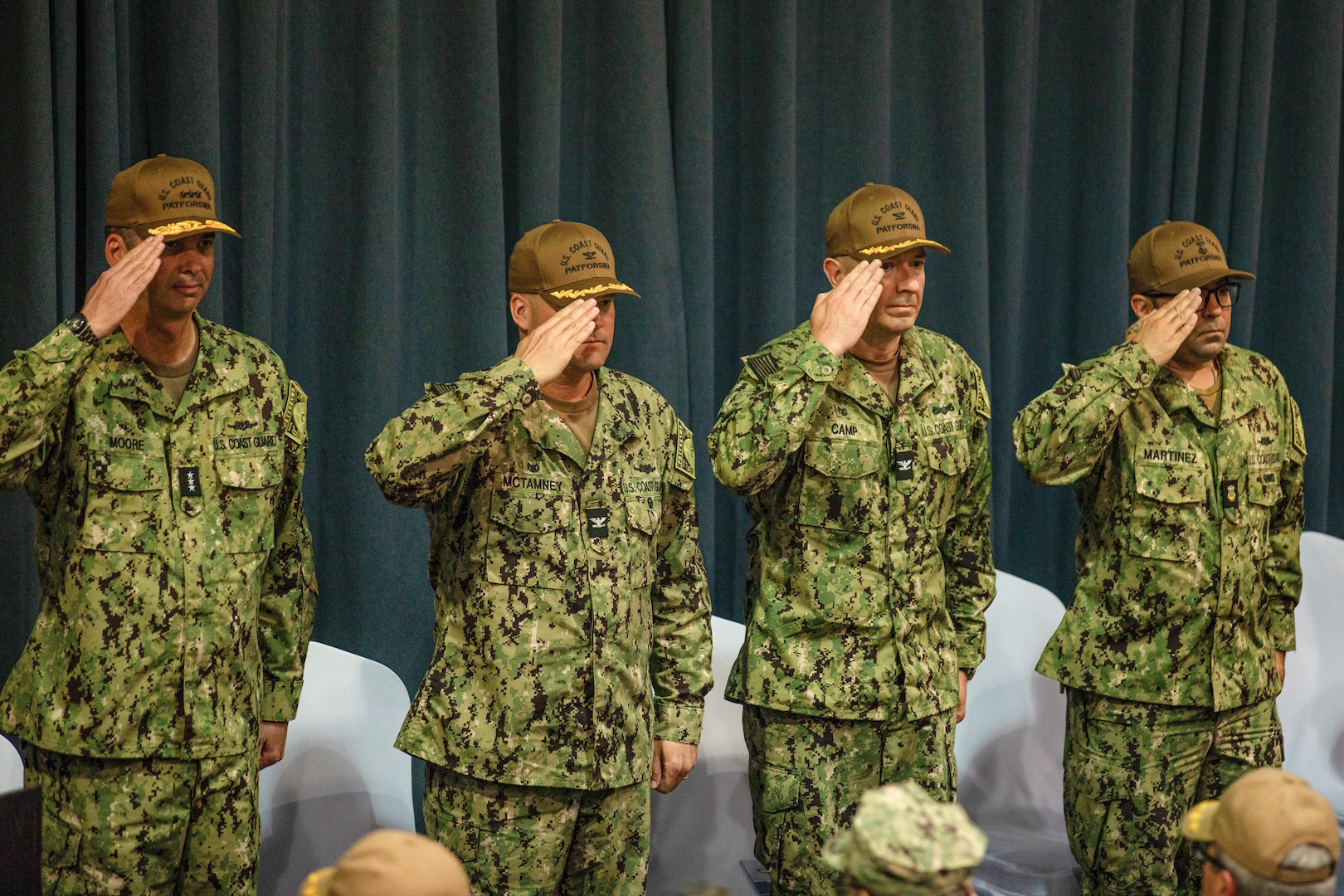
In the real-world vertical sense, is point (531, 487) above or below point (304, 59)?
below

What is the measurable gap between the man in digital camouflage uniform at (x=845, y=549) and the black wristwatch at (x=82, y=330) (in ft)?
3.64

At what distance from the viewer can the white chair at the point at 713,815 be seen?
3.34 meters

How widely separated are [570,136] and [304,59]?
0.75 meters

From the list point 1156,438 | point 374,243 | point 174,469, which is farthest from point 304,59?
point 1156,438

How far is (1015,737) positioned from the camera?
3.93 metres

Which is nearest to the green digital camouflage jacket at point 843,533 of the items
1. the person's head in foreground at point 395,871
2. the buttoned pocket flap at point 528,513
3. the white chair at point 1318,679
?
the buttoned pocket flap at point 528,513

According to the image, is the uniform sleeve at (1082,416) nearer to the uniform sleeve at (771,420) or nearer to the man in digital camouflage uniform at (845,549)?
the man in digital camouflage uniform at (845,549)

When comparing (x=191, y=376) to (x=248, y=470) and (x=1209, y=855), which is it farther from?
(x=1209, y=855)

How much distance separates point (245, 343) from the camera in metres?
2.55

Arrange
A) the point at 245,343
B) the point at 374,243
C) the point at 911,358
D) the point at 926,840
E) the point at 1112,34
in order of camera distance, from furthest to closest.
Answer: the point at 1112,34
the point at 374,243
the point at 911,358
the point at 245,343
the point at 926,840

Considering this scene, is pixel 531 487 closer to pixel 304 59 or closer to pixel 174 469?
pixel 174 469

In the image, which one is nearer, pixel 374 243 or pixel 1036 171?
pixel 374 243

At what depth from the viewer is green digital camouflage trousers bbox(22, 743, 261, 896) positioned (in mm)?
2312

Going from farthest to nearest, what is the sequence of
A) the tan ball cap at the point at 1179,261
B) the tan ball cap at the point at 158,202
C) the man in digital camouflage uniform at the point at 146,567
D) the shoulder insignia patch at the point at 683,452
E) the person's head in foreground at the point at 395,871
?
the tan ball cap at the point at 1179,261, the shoulder insignia patch at the point at 683,452, the tan ball cap at the point at 158,202, the man in digital camouflage uniform at the point at 146,567, the person's head in foreground at the point at 395,871
